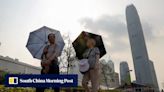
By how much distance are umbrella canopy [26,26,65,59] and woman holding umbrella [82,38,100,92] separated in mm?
1470

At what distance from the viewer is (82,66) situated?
10.5 metres

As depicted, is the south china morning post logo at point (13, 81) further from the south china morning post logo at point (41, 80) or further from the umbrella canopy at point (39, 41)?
the umbrella canopy at point (39, 41)

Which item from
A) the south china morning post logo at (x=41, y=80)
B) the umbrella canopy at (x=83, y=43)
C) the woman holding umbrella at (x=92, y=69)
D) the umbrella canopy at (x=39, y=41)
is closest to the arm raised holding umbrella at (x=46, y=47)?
the umbrella canopy at (x=39, y=41)

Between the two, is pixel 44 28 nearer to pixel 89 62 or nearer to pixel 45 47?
pixel 45 47

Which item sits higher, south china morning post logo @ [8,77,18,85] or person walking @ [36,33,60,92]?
person walking @ [36,33,60,92]

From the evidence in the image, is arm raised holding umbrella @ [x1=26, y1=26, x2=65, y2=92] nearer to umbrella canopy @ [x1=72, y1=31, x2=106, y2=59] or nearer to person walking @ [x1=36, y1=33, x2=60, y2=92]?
person walking @ [x1=36, y1=33, x2=60, y2=92]

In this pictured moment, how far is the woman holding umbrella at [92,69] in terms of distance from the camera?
10.1 meters

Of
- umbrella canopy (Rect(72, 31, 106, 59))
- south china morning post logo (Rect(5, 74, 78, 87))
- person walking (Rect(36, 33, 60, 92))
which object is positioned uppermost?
umbrella canopy (Rect(72, 31, 106, 59))

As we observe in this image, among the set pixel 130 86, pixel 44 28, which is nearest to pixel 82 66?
pixel 44 28

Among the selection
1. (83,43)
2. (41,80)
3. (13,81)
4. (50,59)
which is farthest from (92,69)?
(13,81)

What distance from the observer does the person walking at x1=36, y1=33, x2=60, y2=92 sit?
1012 cm

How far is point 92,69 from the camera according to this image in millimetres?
10359

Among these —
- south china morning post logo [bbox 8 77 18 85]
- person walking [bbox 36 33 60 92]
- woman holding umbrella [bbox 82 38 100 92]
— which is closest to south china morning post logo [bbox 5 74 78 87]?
south china morning post logo [bbox 8 77 18 85]

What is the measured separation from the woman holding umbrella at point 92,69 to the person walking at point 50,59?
4.37 feet
